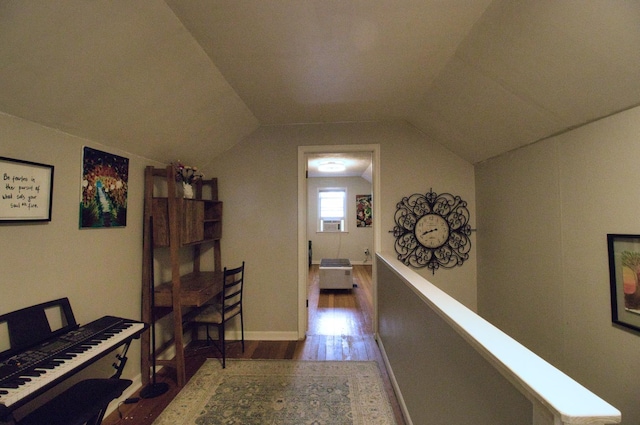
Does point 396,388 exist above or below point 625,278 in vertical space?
below

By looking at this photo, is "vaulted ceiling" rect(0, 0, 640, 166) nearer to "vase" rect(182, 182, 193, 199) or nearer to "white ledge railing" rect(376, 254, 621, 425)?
"vase" rect(182, 182, 193, 199)

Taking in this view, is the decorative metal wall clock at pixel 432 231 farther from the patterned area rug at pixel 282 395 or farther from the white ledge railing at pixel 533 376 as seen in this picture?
the white ledge railing at pixel 533 376

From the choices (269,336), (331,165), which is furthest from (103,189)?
(331,165)

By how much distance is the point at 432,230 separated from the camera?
2.97 metres

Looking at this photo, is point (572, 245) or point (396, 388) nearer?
point (572, 245)

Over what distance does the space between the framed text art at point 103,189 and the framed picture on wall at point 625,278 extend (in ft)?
10.2

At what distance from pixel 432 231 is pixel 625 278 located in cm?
162

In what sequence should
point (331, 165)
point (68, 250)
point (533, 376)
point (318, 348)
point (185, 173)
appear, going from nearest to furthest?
point (533, 376)
point (68, 250)
point (185, 173)
point (318, 348)
point (331, 165)

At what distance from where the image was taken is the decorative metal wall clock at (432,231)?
9.67 ft

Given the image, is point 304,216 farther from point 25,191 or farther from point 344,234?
point 344,234

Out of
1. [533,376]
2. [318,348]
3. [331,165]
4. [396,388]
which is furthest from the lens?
[331,165]

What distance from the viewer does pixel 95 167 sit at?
1810mm

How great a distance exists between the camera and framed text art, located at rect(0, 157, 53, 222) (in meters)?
1.29

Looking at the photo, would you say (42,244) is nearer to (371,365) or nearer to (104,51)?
(104,51)
